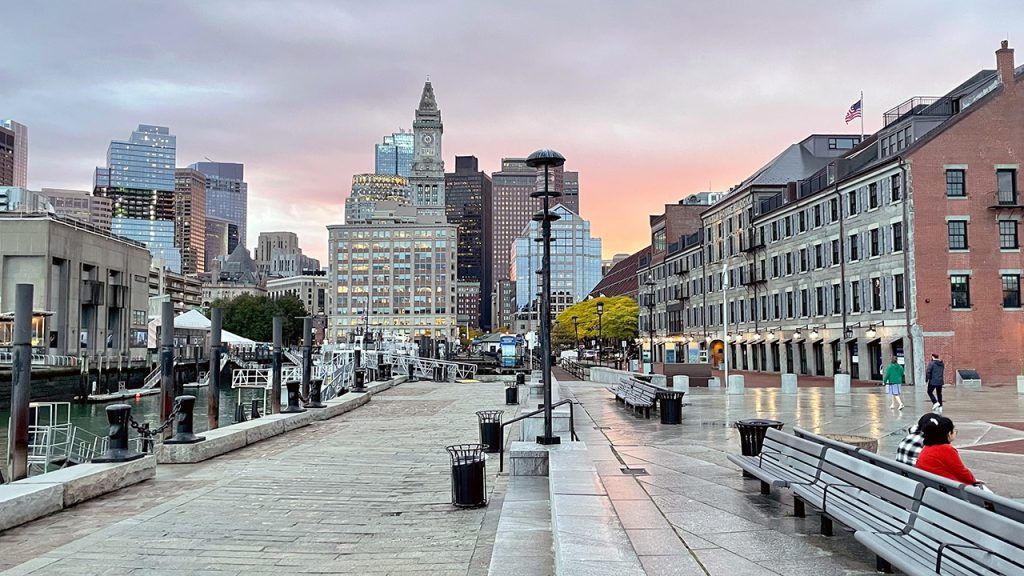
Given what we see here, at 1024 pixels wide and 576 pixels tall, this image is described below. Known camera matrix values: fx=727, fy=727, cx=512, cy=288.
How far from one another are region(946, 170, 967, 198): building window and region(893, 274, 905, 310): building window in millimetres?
5488

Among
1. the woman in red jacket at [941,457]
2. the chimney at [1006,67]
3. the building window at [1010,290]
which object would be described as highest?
the chimney at [1006,67]

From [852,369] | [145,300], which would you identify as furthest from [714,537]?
[145,300]

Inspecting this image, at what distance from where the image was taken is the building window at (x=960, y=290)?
42.0 m

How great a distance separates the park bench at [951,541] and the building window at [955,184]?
4336 centimetres

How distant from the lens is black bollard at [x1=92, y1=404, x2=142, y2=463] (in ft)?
41.9

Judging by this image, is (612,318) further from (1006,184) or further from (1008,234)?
(1006,184)

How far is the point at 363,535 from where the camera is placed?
31.4 ft

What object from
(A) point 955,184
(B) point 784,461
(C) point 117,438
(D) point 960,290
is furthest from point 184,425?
(A) point 955,184

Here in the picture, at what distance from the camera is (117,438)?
13.0 meters

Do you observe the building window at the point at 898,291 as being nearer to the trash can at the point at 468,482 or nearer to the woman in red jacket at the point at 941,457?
the trash can at the point at 468,482

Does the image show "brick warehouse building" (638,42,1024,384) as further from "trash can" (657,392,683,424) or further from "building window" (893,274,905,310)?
"trash can" (657,392,683,424)

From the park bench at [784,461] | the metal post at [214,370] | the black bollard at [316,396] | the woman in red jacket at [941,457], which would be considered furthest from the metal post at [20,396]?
the woman in red jacket at [941,457]

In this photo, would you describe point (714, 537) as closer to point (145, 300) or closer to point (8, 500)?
point (8, 500)

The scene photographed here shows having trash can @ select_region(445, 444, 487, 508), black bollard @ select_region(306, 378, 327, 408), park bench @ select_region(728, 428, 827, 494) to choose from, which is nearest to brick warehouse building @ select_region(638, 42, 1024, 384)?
black bollard @ select_region(306, 378, 327, 408)
